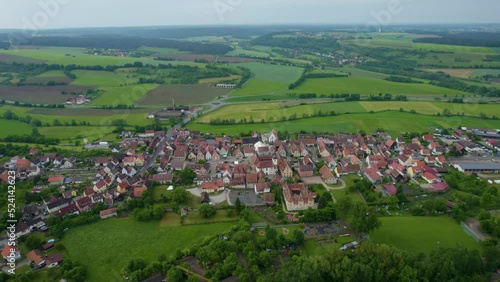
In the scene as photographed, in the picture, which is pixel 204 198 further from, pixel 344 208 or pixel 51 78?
pixel 51 78

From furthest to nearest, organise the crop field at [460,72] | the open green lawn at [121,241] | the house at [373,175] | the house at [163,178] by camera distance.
A: the crop field at [460,72], the house at [373,175], the house at [163,178], the open green lawn at [121,241]

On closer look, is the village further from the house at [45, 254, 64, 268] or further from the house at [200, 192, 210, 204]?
the house at [45, 254, 64, 268]

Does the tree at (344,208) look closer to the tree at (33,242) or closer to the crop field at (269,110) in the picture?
the tree at (33,242)

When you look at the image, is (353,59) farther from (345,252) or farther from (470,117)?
(345,252)

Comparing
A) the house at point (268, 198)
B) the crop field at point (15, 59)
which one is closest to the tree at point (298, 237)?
the house at point (268, 198)

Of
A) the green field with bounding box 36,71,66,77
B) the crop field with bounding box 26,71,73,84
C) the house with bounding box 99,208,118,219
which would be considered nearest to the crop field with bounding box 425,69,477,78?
the house with bounding box 99,208,118,219

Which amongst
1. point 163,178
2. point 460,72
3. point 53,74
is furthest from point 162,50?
point 163,178

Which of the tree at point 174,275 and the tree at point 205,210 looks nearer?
the tree at point 174,275
